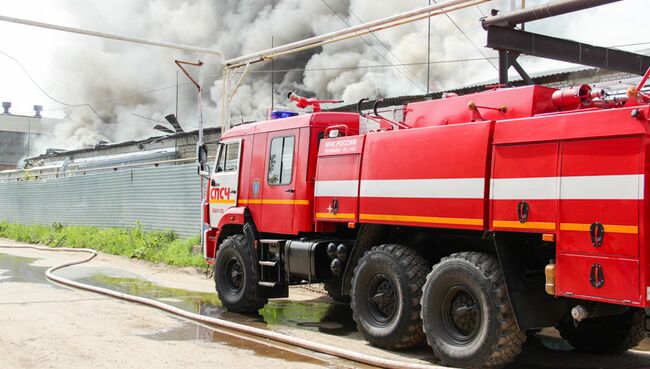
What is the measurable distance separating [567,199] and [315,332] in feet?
13.3

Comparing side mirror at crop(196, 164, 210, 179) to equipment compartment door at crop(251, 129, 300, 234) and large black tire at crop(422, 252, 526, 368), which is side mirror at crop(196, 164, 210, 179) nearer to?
equipment compartment door at crop(251, 129, 300, 234)

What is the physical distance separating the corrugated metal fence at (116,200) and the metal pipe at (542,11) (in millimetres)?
10922

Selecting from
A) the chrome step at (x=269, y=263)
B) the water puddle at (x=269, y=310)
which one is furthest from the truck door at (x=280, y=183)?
the water puddle at (x=269, y=310)

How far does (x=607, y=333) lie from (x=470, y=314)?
78.8 inches

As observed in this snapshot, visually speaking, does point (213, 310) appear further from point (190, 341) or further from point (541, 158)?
point (541, 158)

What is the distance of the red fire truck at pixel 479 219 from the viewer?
5.31 metres

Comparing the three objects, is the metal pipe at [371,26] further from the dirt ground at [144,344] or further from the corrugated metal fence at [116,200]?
the dirt ground at [144,344]

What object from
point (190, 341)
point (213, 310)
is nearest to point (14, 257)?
point (213, 310)

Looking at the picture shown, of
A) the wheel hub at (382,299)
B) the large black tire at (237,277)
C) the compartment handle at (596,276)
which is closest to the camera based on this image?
the compartment handle at (596,276)

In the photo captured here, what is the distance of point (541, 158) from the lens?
5.77 meters

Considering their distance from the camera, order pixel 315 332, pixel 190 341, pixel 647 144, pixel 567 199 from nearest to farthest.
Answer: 1. pixel 647 144
2. pixel 567 199
3. pixel 190 341
4. pixel 315 332

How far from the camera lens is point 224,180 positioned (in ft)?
Answer: 34.1

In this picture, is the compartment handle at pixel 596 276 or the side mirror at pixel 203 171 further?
the side mirror at pixel 203 171

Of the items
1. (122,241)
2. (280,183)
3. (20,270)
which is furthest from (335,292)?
(122,241)
